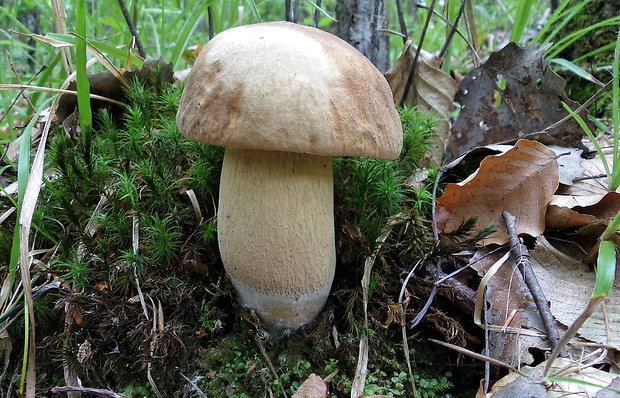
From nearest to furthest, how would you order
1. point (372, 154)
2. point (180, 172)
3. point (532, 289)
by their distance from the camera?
point (372, 154), point (532, 289), point (180, 172)

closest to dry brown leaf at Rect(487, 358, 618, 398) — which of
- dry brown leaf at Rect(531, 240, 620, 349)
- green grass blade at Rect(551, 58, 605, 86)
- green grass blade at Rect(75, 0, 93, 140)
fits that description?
dry brown leaf at Rect(531, 240, 620, 349)

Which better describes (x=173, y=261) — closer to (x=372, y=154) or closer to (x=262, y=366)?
(x=262, y=366)

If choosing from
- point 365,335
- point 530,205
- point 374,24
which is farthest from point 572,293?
point 374,24

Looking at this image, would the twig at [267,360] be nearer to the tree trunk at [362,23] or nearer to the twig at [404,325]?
the twig at [404,325]

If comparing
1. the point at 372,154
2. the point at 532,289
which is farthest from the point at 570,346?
the point at 372,154

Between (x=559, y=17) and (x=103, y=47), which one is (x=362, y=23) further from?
(x=103, y=47)

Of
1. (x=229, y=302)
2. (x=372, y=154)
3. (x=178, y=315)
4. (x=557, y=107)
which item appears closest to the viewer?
(x=372, y=154)

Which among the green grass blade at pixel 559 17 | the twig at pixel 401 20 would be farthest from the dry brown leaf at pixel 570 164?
the twig at pixel 401 20
